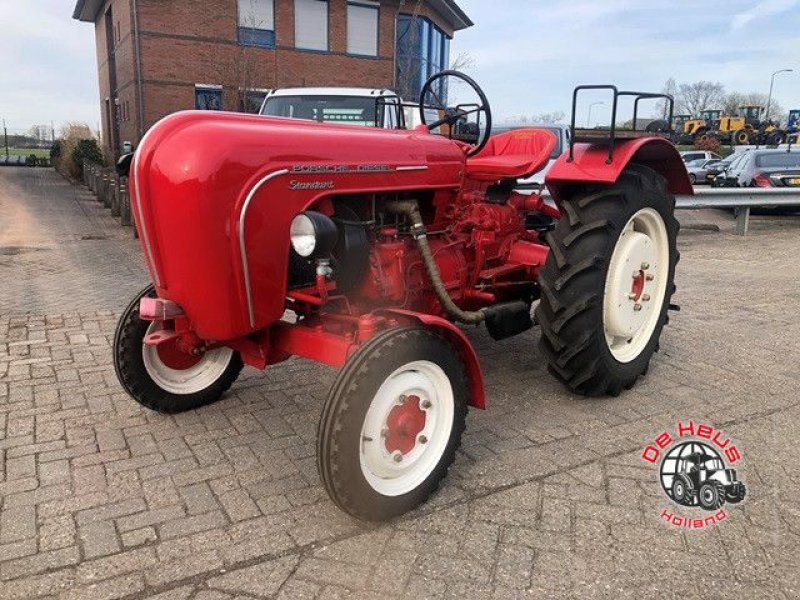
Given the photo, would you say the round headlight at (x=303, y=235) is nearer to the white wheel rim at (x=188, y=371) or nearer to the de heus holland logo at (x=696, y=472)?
the white wheel rim at (x=188, y=371)

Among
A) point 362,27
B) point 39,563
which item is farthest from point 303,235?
point 362,27

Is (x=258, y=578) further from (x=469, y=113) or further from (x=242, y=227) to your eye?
(x=469, y=113)

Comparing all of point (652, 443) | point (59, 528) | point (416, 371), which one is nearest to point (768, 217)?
point (652, 443)

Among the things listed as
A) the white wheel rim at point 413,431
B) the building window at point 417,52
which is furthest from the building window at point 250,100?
the white wheel rim at point 413,431

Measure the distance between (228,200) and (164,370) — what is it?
141cm

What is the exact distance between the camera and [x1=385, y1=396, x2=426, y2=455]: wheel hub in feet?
8.55

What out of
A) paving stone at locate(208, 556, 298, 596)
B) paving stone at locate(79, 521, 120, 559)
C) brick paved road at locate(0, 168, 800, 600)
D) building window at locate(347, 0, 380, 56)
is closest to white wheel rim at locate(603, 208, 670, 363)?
brick paved road at locate(0, 168, 800, 600)

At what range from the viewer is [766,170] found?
45.9 feet

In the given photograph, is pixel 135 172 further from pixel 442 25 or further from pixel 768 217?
pixel 442 25

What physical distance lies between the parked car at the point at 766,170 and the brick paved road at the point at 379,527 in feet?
34.5

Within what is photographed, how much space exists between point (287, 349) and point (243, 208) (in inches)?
31.0

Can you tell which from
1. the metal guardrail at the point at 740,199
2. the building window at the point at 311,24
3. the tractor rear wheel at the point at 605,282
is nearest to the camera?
the tractor rear wheel at the point at 605,282

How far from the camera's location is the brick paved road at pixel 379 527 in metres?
2.27

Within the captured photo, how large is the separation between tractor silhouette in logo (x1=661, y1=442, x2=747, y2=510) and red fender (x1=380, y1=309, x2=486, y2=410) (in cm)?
92
